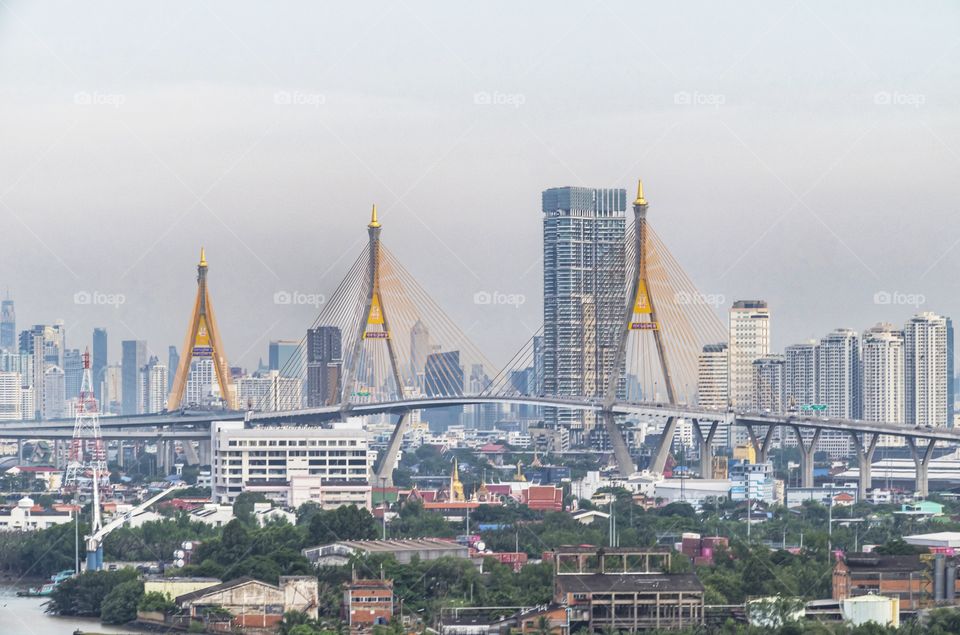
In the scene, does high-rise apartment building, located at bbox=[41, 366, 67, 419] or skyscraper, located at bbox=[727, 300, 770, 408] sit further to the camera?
high-rise apartment building, located at bbox=[41, 366, 67, 419]

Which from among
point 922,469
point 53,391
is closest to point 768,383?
point 922,469

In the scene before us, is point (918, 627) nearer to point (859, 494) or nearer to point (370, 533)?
point (370, 533)

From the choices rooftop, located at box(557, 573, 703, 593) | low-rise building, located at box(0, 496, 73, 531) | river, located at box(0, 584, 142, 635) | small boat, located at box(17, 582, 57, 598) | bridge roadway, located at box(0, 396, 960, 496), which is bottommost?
river, located at box(0, 584, 142, 635)

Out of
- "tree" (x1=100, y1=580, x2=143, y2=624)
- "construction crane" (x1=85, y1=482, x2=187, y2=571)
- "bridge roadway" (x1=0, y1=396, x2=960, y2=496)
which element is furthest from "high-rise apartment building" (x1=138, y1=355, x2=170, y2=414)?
"tree" (x1=100, y1=580, x2=143, y2=624)

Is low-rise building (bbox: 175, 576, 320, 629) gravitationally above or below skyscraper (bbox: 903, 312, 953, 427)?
below

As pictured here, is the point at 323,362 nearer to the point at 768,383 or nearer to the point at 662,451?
the point at 768,383

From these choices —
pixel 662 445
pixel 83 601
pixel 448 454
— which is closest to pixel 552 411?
pixel 448 454

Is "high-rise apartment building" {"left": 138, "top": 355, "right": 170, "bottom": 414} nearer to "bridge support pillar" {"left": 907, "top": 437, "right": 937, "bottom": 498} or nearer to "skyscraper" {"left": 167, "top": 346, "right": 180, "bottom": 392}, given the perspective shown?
"skyscraper" {"left": 167, "top": 346, "right": 180, "bottom": 392}

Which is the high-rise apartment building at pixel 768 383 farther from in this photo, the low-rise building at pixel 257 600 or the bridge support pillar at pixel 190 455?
the low-rise building at pixel 257 600
